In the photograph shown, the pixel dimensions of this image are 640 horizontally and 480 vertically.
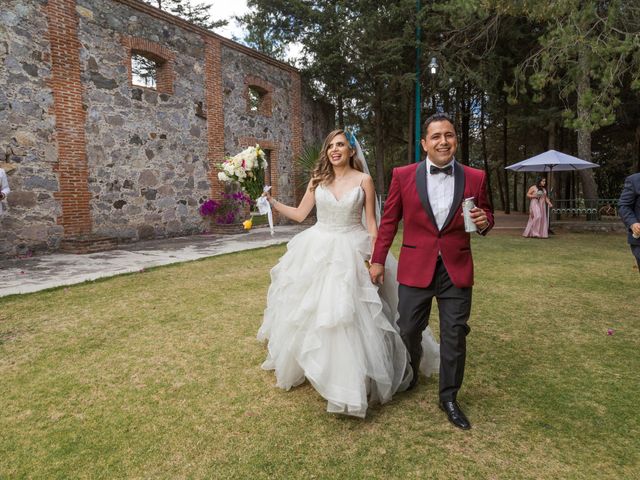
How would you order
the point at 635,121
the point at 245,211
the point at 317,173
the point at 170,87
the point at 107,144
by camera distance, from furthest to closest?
1. the point at 635,121
2. the point at 245,211
3. the point at 170,87
4. the point at 107,144
5. the point at 317,173

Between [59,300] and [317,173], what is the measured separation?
397 centimetres

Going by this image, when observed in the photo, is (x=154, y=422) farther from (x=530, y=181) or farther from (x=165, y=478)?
(x=530, y=181)

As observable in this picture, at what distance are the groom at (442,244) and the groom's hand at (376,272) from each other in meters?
0.16

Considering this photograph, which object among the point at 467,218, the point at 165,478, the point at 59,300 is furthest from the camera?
the point at 59,300

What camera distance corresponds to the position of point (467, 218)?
7.59 feet

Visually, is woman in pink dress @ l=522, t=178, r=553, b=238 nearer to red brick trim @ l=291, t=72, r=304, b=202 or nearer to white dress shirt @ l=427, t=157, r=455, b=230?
red brick trim @ l=291, t=72, r=304, b=202

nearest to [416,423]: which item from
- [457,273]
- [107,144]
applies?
[457,273]

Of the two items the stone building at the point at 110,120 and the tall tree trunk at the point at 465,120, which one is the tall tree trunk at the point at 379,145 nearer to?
the stone building at the point at 110,120

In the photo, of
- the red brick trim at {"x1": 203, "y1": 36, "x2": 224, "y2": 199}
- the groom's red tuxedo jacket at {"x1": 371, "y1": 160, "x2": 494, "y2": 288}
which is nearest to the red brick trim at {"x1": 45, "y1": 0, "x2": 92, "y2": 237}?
the red brick trim at {"x1": 203, "y1": 36, "x2": 224, "y2": 199}

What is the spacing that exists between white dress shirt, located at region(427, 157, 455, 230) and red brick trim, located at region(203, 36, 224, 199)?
10405 millimetres

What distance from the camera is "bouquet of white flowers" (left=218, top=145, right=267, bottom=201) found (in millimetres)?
3623

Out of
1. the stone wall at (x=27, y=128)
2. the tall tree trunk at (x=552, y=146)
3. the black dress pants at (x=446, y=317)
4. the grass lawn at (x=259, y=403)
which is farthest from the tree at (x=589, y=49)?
the stone wall at (x=27, y=128)

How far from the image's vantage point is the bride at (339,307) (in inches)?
105

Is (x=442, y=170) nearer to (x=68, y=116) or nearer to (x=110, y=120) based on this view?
(x=68, y=116)
